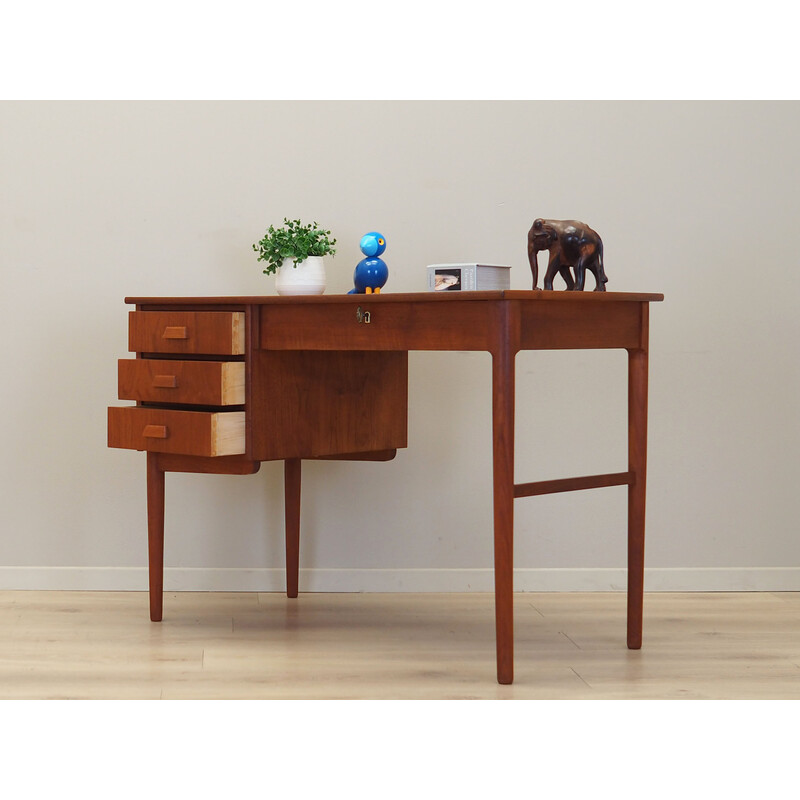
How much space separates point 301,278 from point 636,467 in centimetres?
88

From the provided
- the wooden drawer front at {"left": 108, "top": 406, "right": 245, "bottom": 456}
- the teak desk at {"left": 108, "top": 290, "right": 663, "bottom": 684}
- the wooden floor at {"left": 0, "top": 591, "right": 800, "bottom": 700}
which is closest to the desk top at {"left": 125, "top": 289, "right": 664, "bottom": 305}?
the teak desk at {"left": 108, "top": 290, "right": 663, "bottom": 684}

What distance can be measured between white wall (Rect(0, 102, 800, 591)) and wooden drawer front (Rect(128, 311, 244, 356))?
1.44 ft

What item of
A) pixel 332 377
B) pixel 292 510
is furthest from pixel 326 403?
pixel 292 510

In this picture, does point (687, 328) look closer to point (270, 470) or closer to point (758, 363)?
point (758, 363)

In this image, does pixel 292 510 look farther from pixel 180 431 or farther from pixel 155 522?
pixel 180 431

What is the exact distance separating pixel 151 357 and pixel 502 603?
3.44ft

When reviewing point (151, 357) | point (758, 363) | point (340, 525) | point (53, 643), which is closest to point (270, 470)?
point (340, 525)

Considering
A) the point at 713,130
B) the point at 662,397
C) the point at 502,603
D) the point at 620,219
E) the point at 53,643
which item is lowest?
the point at 53,643

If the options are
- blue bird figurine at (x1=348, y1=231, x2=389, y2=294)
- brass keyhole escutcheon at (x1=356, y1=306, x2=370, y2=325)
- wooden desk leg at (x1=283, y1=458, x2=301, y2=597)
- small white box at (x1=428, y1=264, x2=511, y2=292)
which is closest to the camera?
brass keyhole escutcheon at (x1=356, y1=306, x2=370, y2=325)

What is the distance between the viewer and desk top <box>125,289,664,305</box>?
2160mm

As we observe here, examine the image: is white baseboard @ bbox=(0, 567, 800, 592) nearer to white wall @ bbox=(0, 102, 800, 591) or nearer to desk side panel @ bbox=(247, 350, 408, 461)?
white wall @ bbox=(0, 102, 800, 591)

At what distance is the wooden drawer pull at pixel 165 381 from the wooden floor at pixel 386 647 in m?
0.57

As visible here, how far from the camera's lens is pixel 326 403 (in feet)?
8.84

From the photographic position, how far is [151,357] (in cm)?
269
